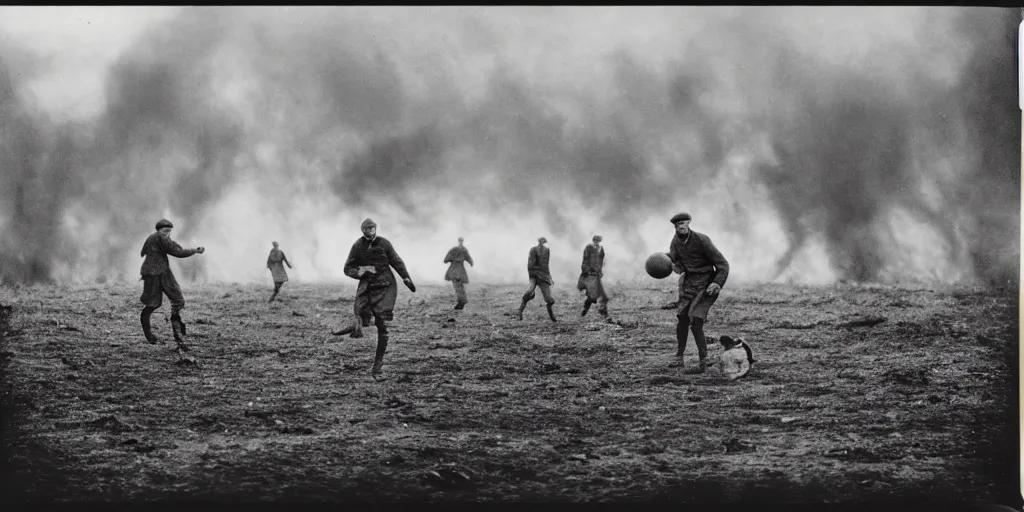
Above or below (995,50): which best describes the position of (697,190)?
below

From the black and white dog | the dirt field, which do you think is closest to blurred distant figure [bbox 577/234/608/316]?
the dirt field

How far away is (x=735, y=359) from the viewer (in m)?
11.5

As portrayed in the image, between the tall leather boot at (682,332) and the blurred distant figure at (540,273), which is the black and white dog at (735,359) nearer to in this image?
the tall leather boot at (682,332)

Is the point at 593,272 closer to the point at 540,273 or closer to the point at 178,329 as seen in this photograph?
the point at 540,273

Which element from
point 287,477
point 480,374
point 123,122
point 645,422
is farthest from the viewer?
point 123,122

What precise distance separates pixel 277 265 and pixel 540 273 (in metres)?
4.07

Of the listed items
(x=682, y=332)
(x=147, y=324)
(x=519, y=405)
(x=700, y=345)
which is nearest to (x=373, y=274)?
(x=519, y=405)

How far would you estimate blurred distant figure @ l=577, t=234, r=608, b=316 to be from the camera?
1329 cm

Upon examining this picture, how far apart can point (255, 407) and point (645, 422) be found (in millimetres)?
4860

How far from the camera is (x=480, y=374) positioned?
1175 centimetres

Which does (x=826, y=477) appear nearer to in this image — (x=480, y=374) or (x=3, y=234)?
(x=480, y=374)

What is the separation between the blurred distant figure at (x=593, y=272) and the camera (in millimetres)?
13289

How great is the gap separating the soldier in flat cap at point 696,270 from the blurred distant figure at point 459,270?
11.2 ft

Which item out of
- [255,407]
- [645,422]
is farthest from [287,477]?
[645,422]
